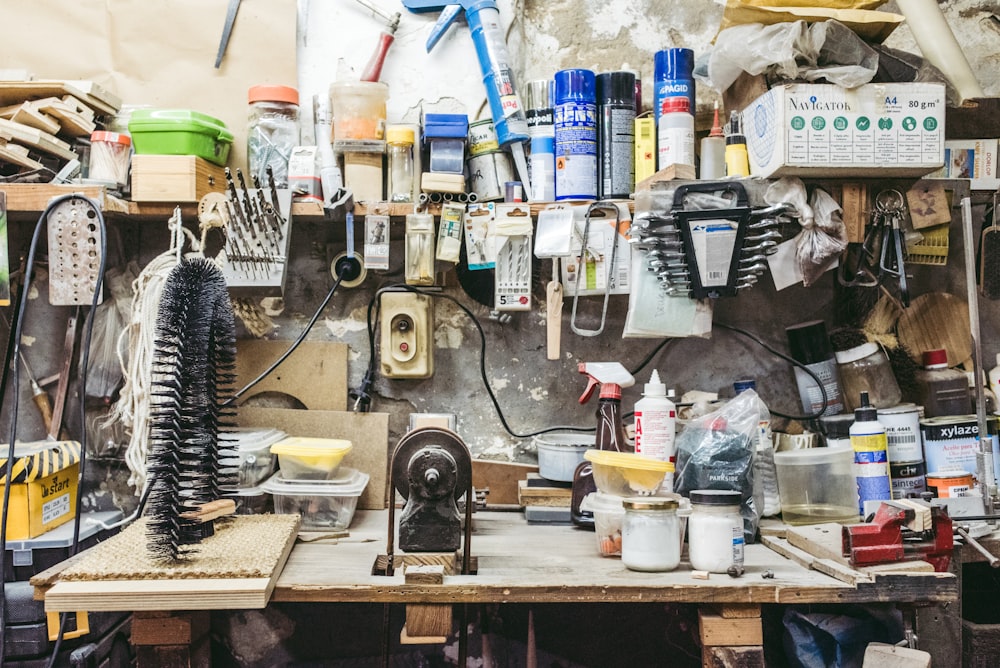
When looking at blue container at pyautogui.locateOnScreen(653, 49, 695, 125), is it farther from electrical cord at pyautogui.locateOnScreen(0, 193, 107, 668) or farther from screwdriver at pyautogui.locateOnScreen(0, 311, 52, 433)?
screwdriver at pyautogui.locateOnScreen(0, 311, 52, 433)

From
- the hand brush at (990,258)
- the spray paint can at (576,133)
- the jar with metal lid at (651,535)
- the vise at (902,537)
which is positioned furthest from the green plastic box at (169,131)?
the hand brush at (990,258)

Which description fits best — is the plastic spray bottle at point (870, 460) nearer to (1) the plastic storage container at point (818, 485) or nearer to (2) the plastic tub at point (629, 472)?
(1) the plastic storage container at point (818, 485)

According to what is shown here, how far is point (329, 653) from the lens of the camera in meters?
2.33

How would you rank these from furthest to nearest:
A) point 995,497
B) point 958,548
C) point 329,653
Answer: point 329,653 → point 995,497 → point 958,548

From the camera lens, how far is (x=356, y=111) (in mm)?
2211

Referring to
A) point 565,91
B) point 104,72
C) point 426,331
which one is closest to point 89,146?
point 104,72

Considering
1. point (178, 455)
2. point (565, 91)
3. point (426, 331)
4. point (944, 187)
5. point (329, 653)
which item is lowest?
point (329, 653)

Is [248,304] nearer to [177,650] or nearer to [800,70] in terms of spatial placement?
[177,650]

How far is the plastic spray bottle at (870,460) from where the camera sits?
1.95 m

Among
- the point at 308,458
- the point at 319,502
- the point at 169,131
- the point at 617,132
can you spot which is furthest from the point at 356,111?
the point at 319,502

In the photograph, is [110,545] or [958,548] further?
[958,548]

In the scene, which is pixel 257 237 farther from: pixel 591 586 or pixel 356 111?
pixel 591 586

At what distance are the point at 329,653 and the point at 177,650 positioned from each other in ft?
2.80

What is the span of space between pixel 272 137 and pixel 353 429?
2.77 feet
